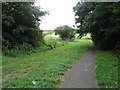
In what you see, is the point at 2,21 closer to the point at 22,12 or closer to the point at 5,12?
the point at 5,12

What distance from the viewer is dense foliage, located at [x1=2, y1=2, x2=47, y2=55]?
13745 mm

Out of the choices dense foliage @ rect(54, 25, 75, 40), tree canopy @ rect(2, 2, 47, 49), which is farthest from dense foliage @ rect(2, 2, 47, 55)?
dense foliage @ rect(54, 25, 75, 40)

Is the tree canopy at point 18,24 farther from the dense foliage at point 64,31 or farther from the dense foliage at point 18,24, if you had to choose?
the dense foliage at point 64,31

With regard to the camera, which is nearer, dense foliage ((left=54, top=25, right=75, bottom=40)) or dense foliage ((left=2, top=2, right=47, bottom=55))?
dense foliage ((left=2, top=2, right=47, bottom=55))

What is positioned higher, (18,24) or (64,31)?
(18,24)

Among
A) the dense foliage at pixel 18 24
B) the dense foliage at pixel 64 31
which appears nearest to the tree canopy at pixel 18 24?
the dense foliage at pixel 18 24

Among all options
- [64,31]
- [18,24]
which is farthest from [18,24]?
[64,31]

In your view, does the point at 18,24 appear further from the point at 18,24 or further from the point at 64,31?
the point at 64,31

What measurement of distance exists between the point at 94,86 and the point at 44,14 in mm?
16705

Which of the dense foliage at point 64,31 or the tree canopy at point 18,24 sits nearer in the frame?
the tree canopy at point 18,24

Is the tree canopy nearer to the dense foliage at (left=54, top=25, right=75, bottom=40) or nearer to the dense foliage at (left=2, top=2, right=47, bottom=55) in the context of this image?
the dense foliage at (left=2, top=2, right=47, bottom=55)

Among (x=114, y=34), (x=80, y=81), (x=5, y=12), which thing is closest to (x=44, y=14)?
(x=5, y=12)

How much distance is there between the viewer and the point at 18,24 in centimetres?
1628

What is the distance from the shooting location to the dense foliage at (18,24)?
13.7m
